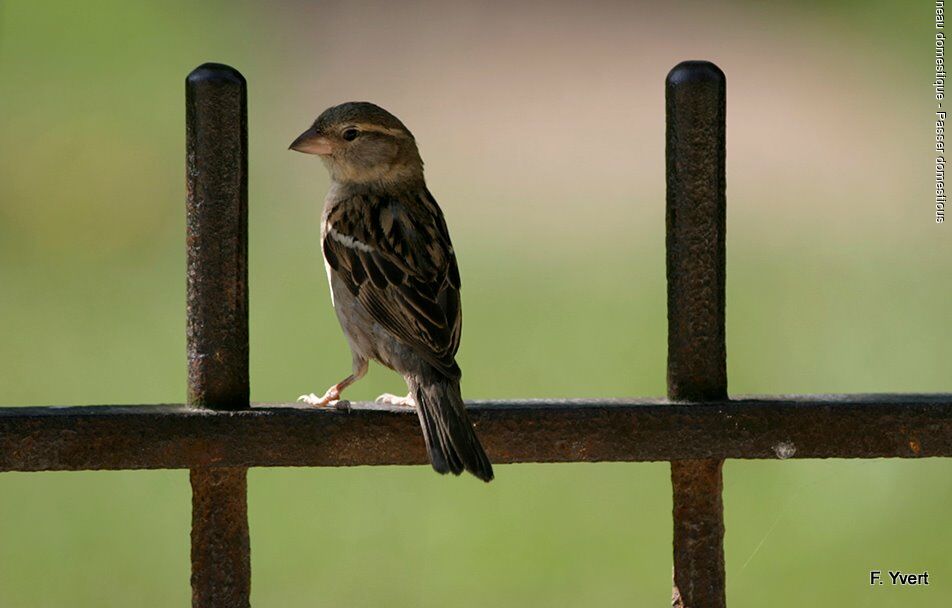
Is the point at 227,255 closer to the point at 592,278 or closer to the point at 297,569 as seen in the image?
the point at 297,569

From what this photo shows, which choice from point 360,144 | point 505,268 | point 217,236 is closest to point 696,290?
point 217,236

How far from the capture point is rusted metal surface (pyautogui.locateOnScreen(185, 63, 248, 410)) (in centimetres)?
245

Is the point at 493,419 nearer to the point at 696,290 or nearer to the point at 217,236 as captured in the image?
the point at 696,290

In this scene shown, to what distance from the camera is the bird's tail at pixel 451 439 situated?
94.9 inches

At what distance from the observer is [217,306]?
2484mm

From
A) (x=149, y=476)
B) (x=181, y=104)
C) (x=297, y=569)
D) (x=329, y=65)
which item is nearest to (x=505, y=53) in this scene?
(x=329, y=65)

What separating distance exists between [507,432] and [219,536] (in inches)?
17.1

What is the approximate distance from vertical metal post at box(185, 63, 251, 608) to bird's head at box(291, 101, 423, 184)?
0.61m

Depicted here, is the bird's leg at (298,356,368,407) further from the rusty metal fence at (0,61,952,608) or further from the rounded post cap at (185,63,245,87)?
the rounded post cap at (185,63,245,87)

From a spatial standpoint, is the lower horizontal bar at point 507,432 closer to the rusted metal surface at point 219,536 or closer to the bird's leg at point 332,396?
the rusted metal surface at point 219,536

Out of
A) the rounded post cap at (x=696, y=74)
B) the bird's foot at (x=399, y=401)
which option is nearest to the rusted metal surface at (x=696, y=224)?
the rounded post cap at (x=696, y=74)

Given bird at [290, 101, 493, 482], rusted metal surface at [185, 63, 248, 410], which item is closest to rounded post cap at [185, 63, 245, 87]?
rusted metal surface at [185, 63, 248, 410]

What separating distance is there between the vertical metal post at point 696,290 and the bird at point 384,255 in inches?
15.9

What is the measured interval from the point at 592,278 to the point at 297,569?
230 cm
